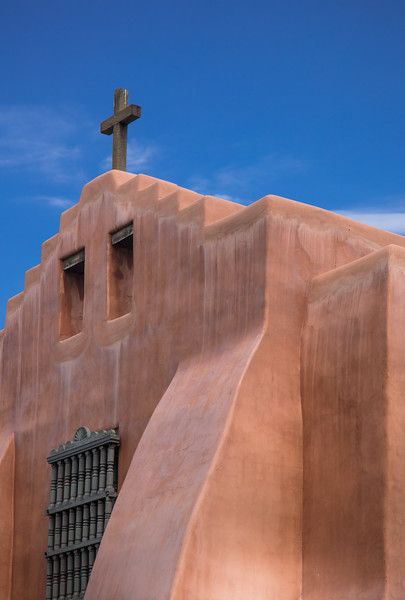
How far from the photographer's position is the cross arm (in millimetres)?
18266

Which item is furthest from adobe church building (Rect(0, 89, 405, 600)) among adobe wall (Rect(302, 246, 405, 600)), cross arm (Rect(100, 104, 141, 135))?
cross arm (Rect(100, 104, 141, 135))

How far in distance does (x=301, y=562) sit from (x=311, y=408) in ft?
5.03

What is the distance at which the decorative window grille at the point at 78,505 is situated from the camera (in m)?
16.2

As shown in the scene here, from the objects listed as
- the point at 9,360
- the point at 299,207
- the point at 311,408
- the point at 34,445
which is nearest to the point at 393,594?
the point at 311,408

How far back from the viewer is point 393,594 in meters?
12.8

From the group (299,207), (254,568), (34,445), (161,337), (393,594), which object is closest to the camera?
(393,594)

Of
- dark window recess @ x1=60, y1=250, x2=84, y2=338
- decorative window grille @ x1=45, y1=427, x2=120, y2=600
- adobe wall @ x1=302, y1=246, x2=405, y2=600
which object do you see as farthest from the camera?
dark window recess @ x1=60, y1=250, x2=84, y2=338

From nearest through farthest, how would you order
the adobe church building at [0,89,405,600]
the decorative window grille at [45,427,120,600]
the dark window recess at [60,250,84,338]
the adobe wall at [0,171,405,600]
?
the adobe church building at [0,89,405,600] → the adobe wall at [0,171,405,600] → the decorative window grille at [45,427,120,600] → the dark window recess at [60,250,84,338]

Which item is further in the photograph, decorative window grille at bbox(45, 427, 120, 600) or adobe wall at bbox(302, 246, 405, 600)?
decorative window grille at bbox(45, 427, 120, 600)

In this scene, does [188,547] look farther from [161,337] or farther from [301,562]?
[161,337]

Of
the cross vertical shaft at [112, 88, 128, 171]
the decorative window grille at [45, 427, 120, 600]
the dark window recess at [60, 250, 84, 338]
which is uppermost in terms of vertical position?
the cross vertical shaft at [112, 88, 128, 171]

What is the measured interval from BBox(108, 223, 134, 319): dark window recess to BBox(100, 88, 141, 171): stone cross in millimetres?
1357

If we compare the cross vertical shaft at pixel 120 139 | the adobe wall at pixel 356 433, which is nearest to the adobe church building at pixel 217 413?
the adobe wall at pixel 356 433

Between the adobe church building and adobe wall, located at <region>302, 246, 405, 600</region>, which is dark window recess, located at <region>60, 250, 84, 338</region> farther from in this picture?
adobe wall, located at <region>302, 246, 405, 600</region>
